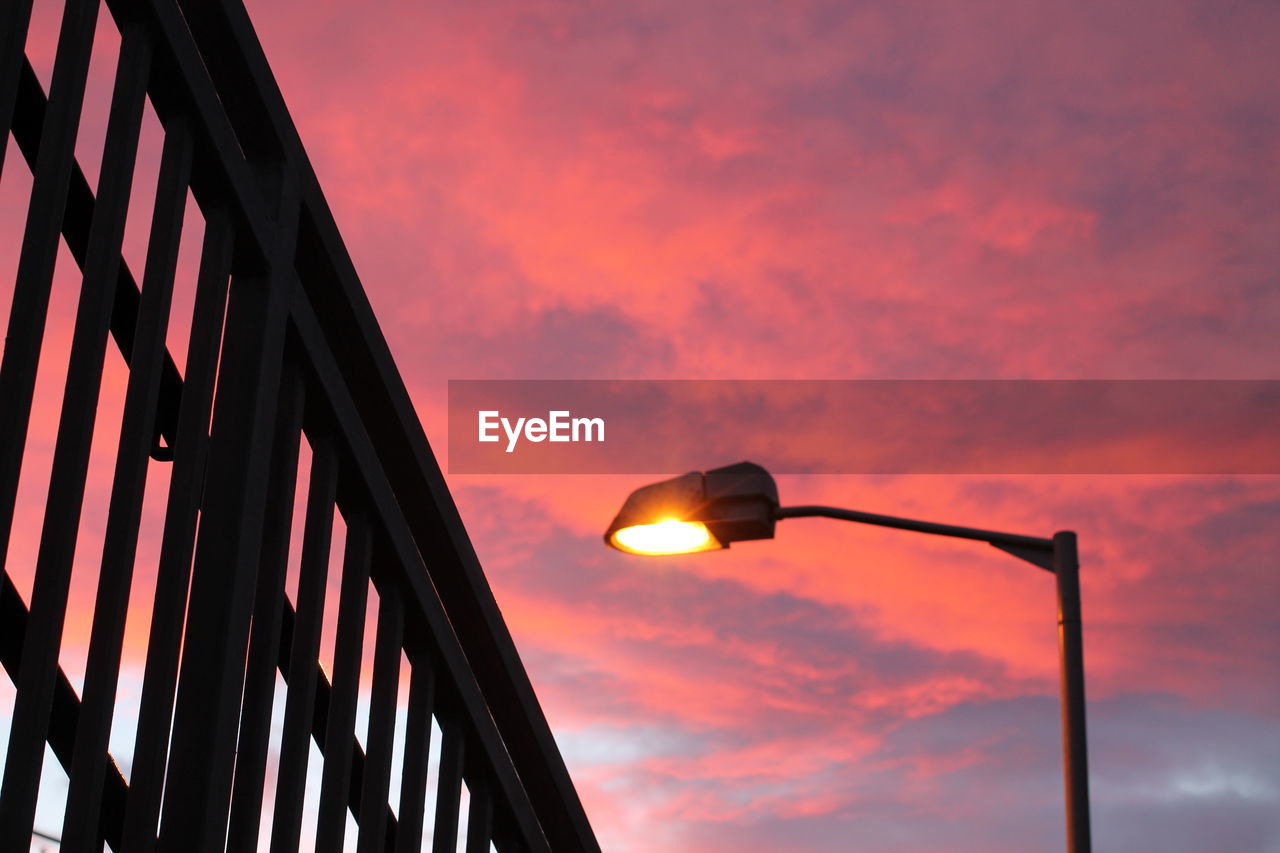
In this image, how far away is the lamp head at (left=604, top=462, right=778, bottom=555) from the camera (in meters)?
5.78

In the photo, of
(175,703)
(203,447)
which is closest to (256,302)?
(203,447)

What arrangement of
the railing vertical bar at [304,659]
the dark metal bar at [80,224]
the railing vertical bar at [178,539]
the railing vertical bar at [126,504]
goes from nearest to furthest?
the railing vertical bar at [126,504], the railing vertical bar at [178,539], the dark metal bar at [80,224], the railing vertical bar at [304,659]

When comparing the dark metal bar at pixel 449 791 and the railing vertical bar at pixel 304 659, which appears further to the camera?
the dark metal bar at pixel 449 791

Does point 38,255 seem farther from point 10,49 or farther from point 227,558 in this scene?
point 227,558

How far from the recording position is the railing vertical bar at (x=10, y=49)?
1.90 meters

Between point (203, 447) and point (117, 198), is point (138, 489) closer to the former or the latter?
point (203, 447)

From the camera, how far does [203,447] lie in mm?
2285

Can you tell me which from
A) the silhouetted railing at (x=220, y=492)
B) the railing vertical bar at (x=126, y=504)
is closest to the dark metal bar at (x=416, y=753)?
the silhouetted railing at (x=220, y=492)

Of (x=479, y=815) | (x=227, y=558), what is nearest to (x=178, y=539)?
(x=227, y=558)

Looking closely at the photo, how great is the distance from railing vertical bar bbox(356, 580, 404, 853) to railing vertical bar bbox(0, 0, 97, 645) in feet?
3.04

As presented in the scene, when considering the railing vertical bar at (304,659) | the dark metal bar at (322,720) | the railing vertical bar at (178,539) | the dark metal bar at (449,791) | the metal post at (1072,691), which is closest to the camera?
the railing vertical bar at (178,539)

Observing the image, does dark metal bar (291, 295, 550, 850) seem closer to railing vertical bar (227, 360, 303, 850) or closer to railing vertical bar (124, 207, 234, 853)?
railing vertical bar (227, 360, 303, 850)

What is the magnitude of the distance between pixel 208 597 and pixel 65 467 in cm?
42

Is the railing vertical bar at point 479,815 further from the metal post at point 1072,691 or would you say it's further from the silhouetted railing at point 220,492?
the metal post at point 1072,691
